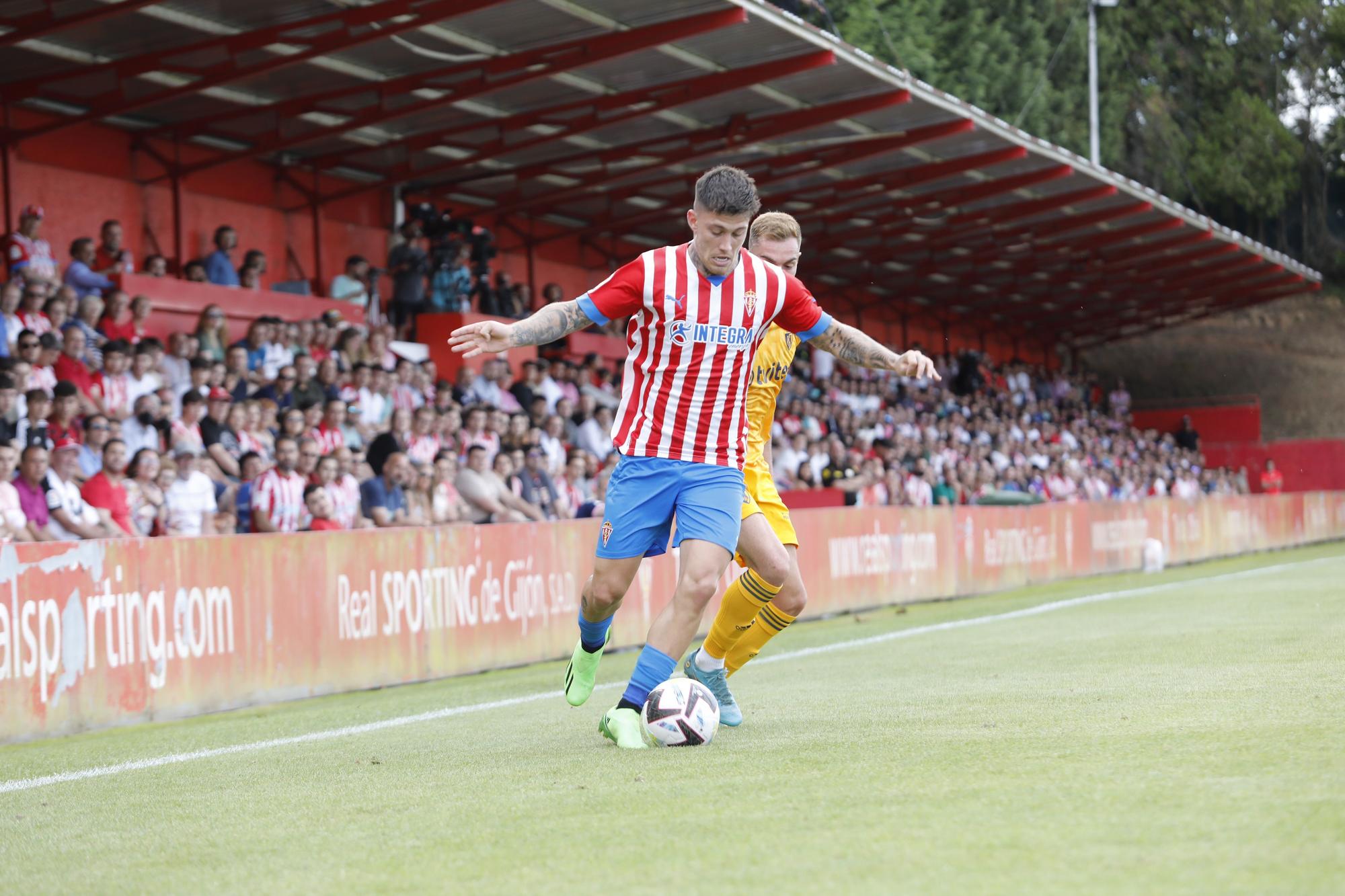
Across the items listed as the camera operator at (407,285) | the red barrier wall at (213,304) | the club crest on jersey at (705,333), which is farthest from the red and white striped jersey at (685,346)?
the camera operator at (407,285)

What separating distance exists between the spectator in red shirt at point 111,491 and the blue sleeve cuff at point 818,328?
7337 millimetres

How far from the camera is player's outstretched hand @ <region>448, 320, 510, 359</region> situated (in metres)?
5.91

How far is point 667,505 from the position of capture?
253 inches

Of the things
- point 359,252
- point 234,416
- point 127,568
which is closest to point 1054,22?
point 359,252

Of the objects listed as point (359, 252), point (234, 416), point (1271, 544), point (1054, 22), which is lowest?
point (1271, 544)

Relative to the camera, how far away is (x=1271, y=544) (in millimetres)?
33656

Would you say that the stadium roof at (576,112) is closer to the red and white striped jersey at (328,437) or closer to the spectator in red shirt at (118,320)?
the spectator in red shirt at (118,320)

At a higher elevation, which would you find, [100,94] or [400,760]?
[100,94]

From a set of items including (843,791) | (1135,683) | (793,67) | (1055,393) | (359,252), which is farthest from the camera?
(1055,393)

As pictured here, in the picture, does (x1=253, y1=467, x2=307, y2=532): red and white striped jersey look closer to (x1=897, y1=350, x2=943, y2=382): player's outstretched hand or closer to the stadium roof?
the stadium roof

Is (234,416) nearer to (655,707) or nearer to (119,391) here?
(119,391)

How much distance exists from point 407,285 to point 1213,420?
1534 inches

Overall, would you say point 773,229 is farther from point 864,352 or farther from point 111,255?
point 111,255

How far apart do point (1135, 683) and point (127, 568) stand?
5645mm
